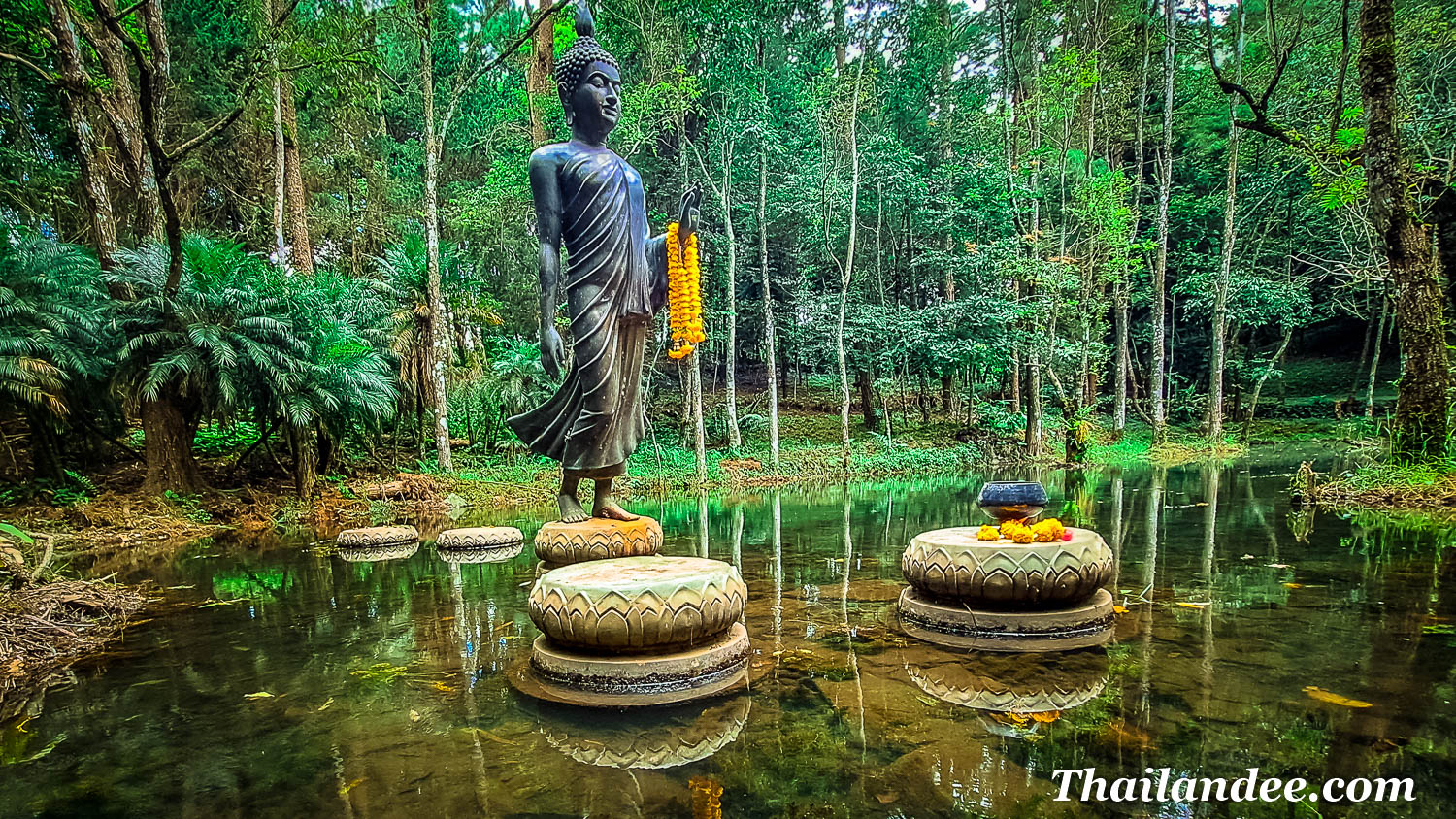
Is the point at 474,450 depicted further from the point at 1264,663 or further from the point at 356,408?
the point at 1264,663

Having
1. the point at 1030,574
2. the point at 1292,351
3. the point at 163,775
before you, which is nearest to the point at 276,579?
the point at 163,775

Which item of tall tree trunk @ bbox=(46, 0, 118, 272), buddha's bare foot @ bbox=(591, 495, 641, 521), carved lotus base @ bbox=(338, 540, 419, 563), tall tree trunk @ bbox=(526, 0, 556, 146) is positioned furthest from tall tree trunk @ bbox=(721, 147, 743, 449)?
buddha's bare foot @ bbox=(591, 495, 641, 521)

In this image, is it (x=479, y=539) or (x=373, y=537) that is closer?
(x=479, y=539)

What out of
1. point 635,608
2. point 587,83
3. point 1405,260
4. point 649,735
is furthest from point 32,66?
point 1405,260

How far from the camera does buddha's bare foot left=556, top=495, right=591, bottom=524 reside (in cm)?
479

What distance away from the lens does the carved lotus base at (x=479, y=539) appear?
22.4 ft

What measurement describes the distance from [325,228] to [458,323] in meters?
5.05

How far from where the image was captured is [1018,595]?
345cm

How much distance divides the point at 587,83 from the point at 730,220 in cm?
1109

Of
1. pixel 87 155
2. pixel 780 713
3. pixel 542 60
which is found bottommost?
pixel 780 713

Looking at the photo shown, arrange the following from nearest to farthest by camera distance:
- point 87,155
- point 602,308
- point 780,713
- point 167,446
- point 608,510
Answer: point 780,713, point 602,308, point 608,510, point 87,155, point 167,446

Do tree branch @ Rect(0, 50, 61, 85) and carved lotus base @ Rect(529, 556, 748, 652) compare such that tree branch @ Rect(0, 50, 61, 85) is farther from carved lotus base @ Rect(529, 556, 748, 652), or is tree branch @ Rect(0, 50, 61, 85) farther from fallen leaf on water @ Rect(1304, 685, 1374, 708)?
fallen leaf on water @ Rect(1304, 685, 1374, 708)

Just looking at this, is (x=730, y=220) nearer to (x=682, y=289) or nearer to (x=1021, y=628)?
(x=682, y=289)

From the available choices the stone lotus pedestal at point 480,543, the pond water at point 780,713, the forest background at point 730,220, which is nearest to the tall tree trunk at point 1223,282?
the forest background at point 730,220
